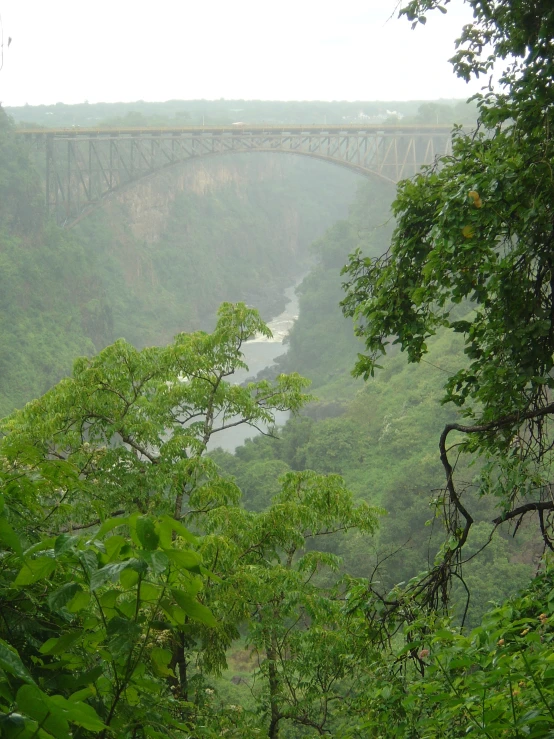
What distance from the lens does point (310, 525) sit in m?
6.14

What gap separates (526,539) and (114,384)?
11.9 meters

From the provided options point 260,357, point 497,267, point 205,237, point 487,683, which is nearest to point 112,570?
point 487,683

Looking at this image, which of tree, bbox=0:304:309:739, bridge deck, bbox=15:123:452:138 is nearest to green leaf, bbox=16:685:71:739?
tree, bbox=0:304:309:739

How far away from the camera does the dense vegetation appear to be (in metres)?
1.60

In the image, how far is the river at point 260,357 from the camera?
30438 millimetres

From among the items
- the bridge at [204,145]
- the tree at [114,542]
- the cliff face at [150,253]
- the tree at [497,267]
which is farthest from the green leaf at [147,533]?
the bridge at [204,145]

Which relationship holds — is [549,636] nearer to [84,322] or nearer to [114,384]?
[114,384]

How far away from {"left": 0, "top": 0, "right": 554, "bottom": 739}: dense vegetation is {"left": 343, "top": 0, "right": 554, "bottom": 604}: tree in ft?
0.05

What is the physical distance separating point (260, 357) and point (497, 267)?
34917 mm

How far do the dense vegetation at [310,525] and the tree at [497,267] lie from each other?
15mm

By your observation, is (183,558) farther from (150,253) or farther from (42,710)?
(150,253)

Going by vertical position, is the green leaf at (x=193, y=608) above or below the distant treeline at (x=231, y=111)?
below

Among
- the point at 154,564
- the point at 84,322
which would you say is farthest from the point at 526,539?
the point at 84,322

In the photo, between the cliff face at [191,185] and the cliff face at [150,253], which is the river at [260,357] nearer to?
the cliff face at [150,253]
